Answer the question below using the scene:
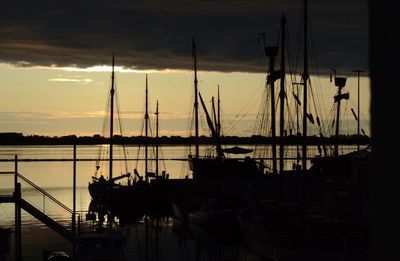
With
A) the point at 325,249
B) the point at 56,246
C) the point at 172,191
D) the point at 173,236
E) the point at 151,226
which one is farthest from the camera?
the point at 172,191

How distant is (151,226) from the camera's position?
192ft

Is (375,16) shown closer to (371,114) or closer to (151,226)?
(371,114)

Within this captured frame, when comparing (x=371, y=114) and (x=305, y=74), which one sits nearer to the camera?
(x=371, y=114)

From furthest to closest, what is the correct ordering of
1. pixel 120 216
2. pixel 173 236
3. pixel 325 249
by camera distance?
pixel 120 216 → pixel 173 236 → pixel 325 249

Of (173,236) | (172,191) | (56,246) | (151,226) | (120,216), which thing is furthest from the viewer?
(172,191)

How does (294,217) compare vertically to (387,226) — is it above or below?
below

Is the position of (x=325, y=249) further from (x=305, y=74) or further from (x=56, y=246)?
(x=56, y=246)

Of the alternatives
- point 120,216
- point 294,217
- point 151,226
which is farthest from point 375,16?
point 120,216

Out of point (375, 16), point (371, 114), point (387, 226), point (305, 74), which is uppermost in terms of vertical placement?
point (305, 74)

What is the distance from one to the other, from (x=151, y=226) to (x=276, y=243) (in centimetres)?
2398

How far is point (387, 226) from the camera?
2195 mm

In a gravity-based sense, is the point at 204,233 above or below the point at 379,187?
below

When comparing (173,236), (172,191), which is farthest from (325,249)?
(172,191)

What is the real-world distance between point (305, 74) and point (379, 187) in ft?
140
